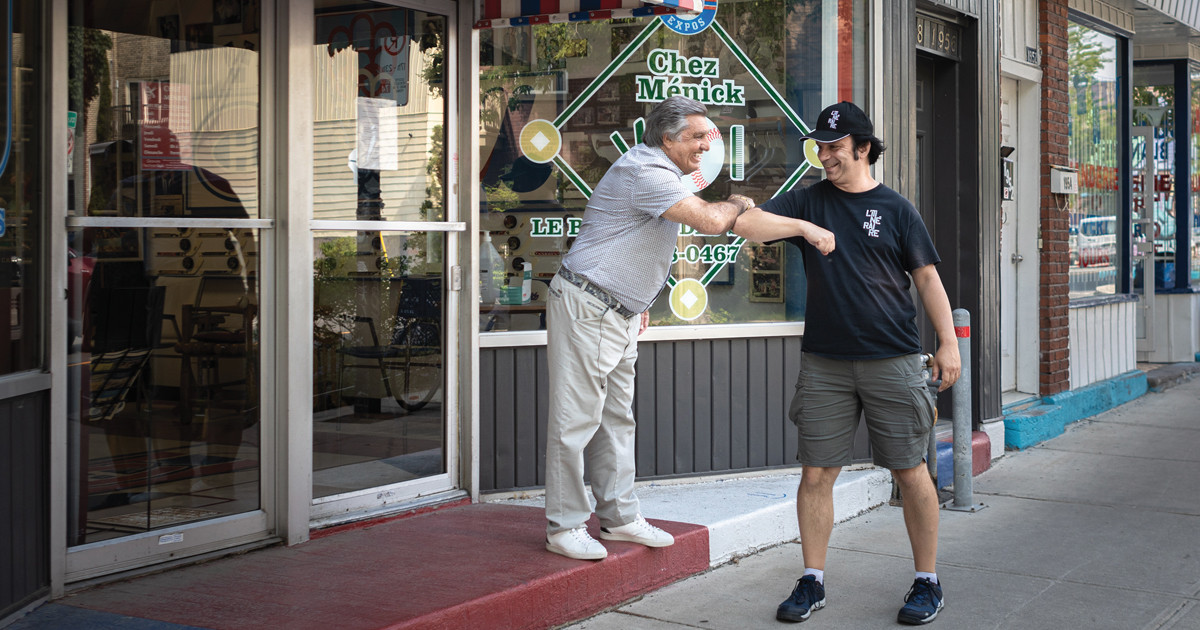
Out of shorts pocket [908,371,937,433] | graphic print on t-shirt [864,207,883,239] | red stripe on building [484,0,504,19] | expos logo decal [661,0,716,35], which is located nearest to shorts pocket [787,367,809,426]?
shorts pocket [908,371,937,433]

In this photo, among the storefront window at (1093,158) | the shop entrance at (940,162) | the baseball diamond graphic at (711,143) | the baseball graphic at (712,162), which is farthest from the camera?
the storefront window at (1093,158)

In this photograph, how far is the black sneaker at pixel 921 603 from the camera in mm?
4387

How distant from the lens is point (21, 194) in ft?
12.7

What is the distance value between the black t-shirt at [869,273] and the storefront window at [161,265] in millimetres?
2298

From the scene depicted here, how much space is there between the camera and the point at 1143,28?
38.1 ft

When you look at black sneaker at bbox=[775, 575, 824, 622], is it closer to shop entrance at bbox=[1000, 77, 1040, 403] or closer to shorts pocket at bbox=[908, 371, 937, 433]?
shorts pocket at bbox=[908, 371, 937, 433]

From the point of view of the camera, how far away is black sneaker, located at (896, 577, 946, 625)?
439 centimetres

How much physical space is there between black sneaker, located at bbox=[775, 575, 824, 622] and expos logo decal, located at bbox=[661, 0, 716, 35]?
3.17 meters

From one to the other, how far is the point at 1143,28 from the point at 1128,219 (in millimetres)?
2047

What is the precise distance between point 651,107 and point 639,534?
2.53m

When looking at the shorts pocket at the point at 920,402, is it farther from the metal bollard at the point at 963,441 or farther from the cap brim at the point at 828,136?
the metal bollard at the point at 963,441

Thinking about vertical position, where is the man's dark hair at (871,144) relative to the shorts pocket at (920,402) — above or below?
above

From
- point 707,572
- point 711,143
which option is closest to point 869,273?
point 707,572

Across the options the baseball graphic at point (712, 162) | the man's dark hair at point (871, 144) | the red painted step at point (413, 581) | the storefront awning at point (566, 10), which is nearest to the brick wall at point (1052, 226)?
the baseball graphic at point (712, 162)
